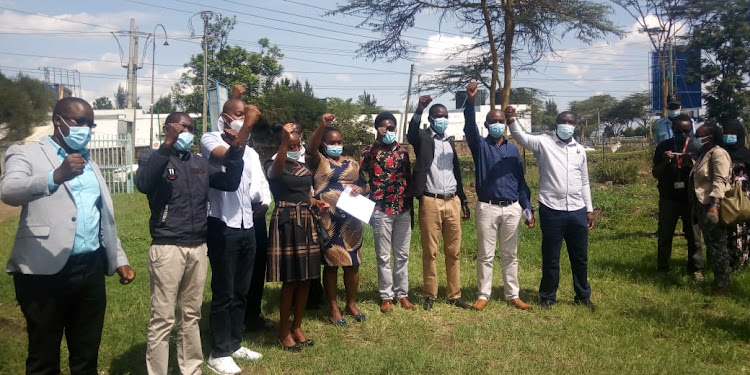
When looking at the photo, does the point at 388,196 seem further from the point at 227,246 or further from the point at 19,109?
the point at 19,109

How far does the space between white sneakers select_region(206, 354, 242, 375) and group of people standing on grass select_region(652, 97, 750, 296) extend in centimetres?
456

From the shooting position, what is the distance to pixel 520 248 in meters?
8.42

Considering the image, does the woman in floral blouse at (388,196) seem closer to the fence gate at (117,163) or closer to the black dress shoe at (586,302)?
the black dress shoe at (586,302)

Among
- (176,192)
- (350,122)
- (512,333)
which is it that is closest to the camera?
(176,192)

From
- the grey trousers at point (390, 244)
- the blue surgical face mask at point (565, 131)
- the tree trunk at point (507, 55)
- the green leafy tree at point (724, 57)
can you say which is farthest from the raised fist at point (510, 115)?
the green leafy tree at point (724, 57)

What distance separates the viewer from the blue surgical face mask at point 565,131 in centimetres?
549

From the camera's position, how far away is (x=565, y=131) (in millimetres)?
5496

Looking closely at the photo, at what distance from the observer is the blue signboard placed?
2488cm

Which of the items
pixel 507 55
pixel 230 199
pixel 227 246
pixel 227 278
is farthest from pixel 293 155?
pixel 507 55

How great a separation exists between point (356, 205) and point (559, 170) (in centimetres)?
200

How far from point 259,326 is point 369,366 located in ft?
4.48

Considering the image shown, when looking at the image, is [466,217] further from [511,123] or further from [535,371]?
[535,371]

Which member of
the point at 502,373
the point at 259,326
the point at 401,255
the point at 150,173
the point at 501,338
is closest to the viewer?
the point at 150,173

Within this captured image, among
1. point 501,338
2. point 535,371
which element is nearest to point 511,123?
point 501,338
